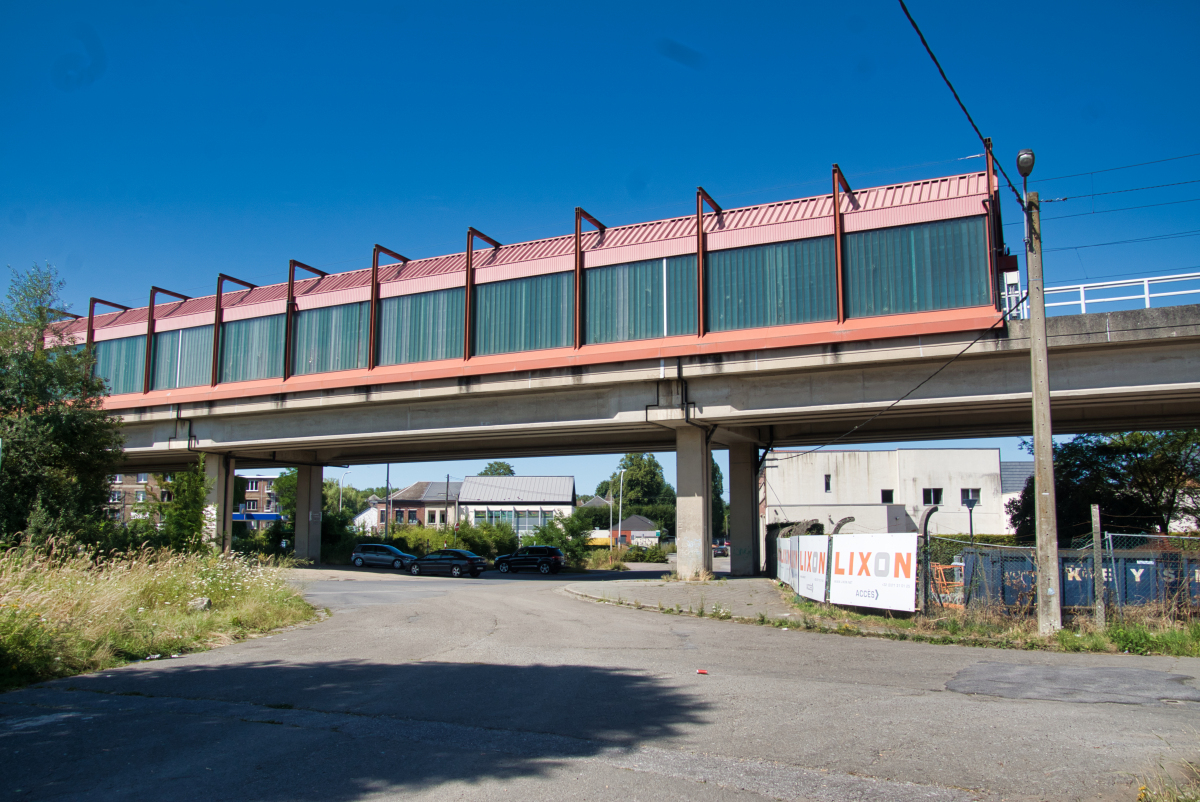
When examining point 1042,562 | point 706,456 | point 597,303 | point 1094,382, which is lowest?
point 1042,562

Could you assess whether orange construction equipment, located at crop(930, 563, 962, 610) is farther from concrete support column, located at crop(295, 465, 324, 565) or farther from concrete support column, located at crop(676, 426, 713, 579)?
concrete support column, located at crop(295, 465, 324, 565)

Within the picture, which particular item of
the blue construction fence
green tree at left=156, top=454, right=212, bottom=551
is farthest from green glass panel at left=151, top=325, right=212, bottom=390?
the blue construction fence

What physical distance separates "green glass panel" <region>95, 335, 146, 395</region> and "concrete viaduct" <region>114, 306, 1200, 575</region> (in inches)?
94.8

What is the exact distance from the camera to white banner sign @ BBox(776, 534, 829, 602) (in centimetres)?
1709

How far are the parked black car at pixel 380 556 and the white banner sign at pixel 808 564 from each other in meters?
23.7

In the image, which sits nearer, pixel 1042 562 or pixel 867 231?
pixel 1042 562

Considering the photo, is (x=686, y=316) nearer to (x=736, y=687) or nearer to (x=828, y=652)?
(x=828, y=652)

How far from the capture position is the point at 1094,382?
1944cm

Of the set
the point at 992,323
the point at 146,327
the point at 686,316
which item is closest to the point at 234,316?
the point at 146,327

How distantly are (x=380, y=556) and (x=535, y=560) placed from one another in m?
8.17

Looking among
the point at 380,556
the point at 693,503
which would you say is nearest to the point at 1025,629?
the point at 693,503

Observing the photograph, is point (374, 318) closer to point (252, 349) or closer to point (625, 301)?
point (252, 349)

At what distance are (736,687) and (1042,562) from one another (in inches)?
288

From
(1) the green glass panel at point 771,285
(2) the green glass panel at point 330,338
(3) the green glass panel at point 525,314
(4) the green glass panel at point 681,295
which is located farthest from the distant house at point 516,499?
(1) the green glass panel at point 771,285
